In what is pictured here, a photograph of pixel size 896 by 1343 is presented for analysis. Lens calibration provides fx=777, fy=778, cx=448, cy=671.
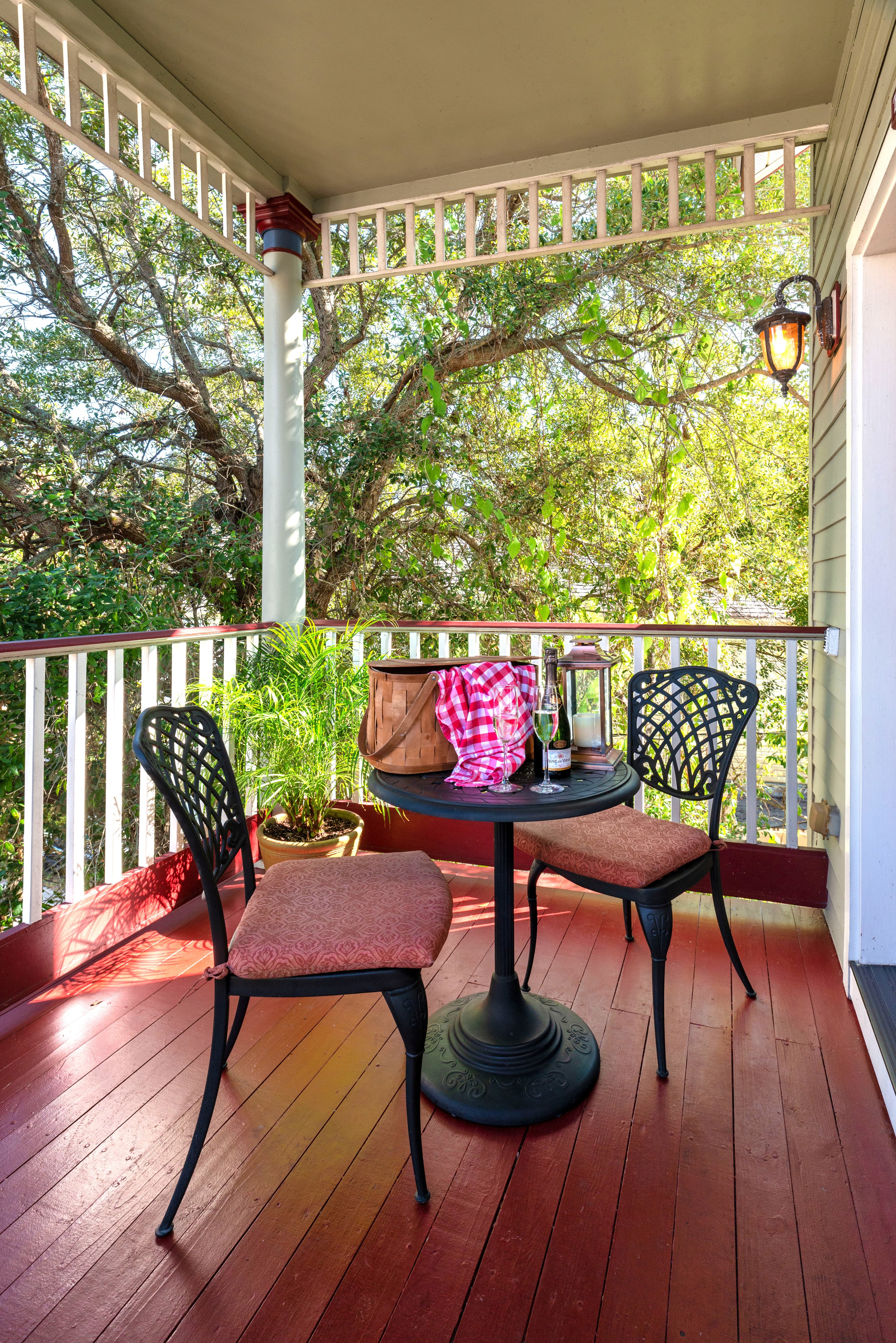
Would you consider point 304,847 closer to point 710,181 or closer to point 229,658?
point 229,658

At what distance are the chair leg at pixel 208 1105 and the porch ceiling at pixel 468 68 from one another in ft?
9.32

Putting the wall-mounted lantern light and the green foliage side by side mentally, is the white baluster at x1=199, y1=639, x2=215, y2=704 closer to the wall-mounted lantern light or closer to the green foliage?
the green foliage

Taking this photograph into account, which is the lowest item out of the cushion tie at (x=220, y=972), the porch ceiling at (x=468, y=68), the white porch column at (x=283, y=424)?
the cushion tie at (x=220, y=972)

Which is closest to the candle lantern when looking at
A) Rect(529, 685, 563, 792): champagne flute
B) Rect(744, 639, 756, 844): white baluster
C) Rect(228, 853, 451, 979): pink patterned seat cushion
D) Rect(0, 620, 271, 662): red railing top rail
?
Rect(529, 685, 563, 792): champagne flute

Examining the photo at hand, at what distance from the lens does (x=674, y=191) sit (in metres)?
3.09

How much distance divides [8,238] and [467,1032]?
19.7 feet

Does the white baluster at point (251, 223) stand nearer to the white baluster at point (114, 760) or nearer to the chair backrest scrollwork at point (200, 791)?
the white baluster at point (114, 760)

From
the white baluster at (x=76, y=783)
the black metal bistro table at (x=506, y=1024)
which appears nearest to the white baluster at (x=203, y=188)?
the white baluster at (x=76, y=783)

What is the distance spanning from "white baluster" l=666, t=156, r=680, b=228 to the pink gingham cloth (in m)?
2.27

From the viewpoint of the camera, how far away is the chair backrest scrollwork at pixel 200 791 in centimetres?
148

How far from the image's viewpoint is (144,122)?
2.75 metres

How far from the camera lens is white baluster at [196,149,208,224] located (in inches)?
123

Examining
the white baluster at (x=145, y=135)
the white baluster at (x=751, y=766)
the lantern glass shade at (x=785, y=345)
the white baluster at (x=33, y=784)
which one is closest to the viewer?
the white baluster at (x=33, y=784)

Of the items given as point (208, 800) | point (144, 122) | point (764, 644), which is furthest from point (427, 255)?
point (208, 800)
